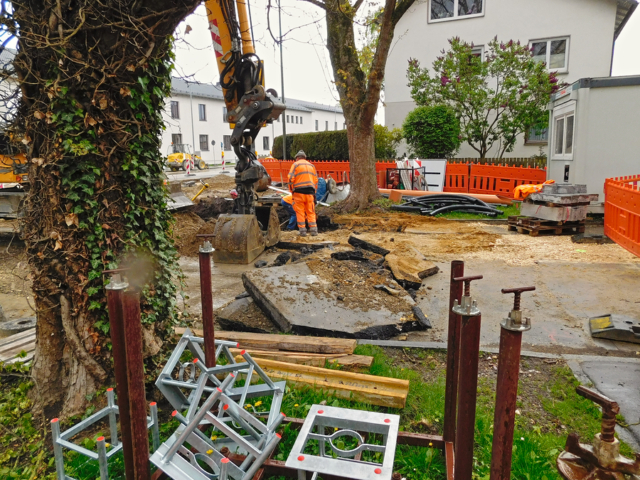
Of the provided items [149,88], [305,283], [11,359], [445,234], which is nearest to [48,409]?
[11,359]

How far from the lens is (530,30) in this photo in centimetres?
2155

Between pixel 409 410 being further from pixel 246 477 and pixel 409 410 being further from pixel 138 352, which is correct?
pixel 138 352

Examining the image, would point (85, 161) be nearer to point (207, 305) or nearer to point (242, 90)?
point (207, 305)

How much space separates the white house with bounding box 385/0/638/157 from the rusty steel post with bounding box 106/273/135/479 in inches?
785

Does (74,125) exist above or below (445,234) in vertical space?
above

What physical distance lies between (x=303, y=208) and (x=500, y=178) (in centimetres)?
875

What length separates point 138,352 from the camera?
2.02 metres

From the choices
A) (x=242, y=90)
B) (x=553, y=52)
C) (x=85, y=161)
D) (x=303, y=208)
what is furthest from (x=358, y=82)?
(x=553, y=52)

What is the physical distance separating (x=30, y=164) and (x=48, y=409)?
1.74 metres

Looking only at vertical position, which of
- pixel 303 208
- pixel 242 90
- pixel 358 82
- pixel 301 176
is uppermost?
pixel 358 82

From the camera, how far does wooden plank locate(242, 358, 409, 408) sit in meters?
3.45

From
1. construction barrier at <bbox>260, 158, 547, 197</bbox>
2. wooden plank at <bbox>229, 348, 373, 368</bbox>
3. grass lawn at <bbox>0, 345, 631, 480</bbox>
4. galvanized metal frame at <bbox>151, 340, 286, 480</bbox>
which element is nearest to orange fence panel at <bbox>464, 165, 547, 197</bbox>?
construction barrier at <bbox>260, 158, 547, 197</bbox>

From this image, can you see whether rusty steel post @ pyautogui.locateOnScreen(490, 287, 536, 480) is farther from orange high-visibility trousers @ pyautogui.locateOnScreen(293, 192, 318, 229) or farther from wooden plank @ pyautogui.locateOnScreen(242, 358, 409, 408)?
orange high-visibility trousers @ pyautogui.locateOnScreen(293, 192, 318, 229)

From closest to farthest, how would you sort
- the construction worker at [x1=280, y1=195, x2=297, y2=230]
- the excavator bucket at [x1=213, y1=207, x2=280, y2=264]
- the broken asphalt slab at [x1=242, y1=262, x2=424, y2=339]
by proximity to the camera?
the broken asphalt slab at [x1=242, y1=262, x2=424, y2=339] < the excavator bucket at [x1=213, y1=207, x2=280, y2=264] < the construction worker at [x1=280, y1=195, x2=297, y2=230]
